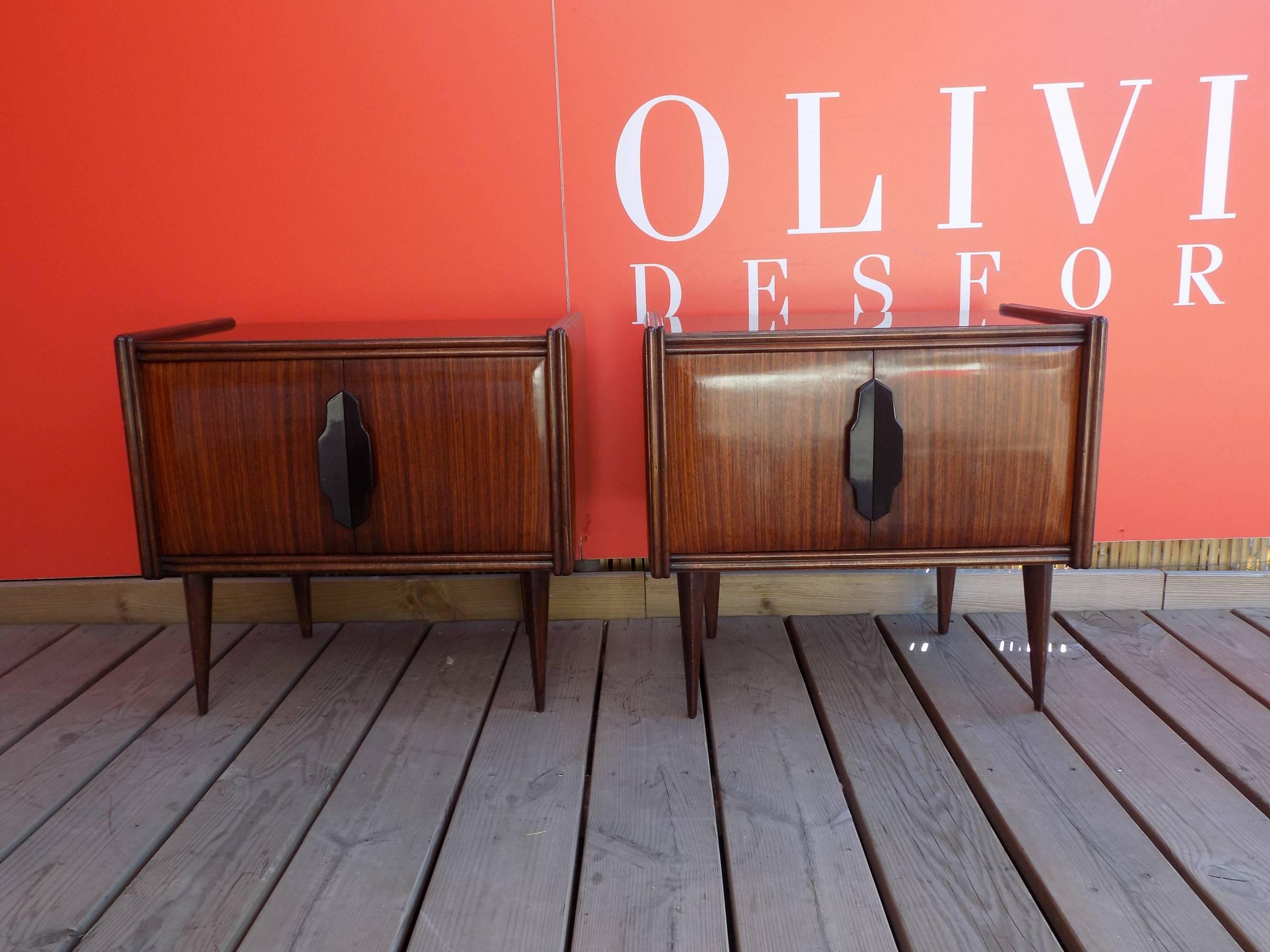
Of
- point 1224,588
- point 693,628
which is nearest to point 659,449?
point 693,628

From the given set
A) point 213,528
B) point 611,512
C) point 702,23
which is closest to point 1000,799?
point 611,512

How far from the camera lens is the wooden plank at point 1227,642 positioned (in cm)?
184

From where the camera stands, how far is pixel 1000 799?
57.6 inches

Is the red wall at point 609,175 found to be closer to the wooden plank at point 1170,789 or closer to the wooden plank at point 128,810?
the wooden plank at point 1170,789

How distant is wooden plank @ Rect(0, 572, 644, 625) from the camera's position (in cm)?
220

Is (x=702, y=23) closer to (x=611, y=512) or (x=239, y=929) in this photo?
(x=611, y=512)

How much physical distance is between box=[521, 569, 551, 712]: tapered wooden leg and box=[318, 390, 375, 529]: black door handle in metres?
0.31

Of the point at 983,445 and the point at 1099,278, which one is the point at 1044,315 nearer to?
the point at 983,445

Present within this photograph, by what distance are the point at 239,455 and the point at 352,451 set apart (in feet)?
0.63

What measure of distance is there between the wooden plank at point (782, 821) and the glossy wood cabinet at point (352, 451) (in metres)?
0.42

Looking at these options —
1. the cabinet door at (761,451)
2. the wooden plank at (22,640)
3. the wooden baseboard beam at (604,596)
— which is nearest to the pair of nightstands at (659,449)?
the cabinet door at (761,451)

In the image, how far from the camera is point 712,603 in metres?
2.07

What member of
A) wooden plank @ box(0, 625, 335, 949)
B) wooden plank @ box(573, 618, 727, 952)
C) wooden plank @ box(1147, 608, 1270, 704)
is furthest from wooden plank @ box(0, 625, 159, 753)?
wooden plank @ box(1147, 608, 1270, 704)

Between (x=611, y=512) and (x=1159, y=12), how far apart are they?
1448mm
